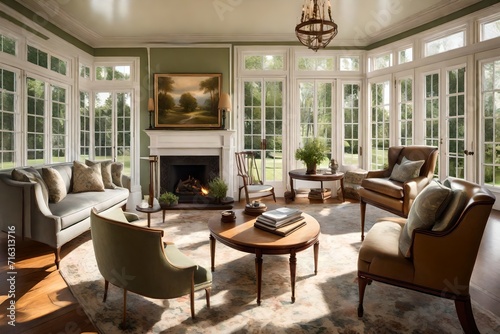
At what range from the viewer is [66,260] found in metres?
3.26

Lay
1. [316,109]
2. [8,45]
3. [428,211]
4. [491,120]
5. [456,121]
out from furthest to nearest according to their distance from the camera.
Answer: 1. [316,109]
2. [456,121]
3. [491,120]
4. [8,45]
5. [428,211]

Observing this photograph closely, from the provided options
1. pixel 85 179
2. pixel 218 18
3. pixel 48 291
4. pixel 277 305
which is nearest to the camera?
pixel 277 305

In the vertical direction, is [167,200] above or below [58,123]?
below

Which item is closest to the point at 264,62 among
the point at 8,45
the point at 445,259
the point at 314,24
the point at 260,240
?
the point at 314,24

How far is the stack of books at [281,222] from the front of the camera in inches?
105

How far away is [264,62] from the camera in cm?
665

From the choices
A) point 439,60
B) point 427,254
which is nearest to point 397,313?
point 427,254

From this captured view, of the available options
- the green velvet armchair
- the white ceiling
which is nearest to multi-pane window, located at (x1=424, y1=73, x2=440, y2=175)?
the white ceiling

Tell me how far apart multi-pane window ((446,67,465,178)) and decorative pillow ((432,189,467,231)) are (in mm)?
3999

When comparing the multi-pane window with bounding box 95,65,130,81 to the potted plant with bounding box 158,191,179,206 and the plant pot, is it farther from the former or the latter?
the plant pot

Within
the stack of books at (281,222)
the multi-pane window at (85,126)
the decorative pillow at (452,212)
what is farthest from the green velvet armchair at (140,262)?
the multi-pane window at (85,126)

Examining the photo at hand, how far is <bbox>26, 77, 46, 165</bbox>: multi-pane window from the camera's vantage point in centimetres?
508

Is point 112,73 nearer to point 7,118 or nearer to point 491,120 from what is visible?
point 7,118

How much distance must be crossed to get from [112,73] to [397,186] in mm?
5955
